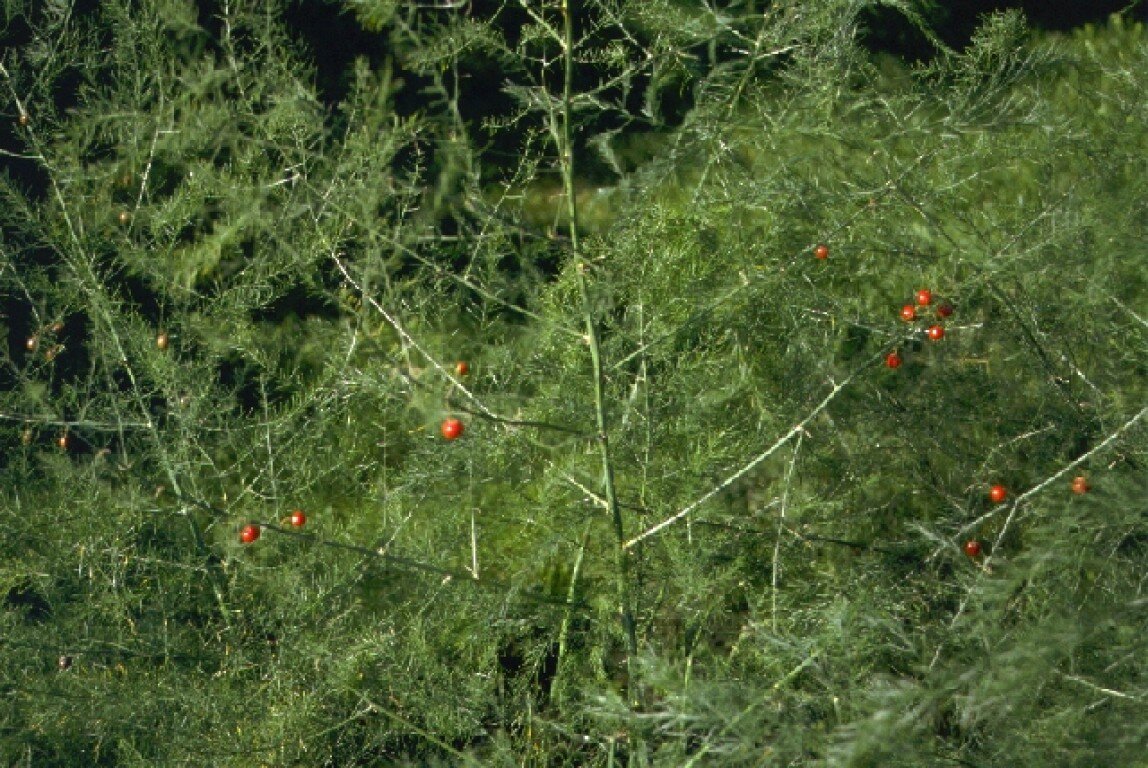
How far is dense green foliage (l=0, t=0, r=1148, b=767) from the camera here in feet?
4.63

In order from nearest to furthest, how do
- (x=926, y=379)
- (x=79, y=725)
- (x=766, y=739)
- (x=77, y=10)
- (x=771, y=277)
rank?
(x=766, y=739) → (x=771, y=277) → (x=79, y=725) → (x=926, y=379) → (x=77, y=10)

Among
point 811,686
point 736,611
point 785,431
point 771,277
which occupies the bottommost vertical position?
point 736,611

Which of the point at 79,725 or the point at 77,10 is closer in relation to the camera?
the point at 79,725

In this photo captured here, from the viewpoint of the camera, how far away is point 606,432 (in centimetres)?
147

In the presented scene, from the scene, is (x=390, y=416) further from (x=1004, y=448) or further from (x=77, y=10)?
(x=77, y=10)

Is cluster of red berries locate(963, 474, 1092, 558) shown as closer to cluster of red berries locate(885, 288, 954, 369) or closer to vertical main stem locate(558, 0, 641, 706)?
cluster of red berries locate(885, 288, 954, 369)

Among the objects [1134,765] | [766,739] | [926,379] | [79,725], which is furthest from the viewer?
[926,379]

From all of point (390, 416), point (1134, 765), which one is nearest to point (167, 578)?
point (390, 416)

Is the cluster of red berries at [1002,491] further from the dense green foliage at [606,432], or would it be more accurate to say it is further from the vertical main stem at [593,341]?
the vertical main stem at [593,341]

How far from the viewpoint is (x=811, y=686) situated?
1531 millimetres

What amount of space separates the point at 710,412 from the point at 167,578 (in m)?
0.74

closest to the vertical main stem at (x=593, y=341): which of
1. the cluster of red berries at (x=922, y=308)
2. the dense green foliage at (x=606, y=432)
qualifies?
the dense green foliage at (x=606, y=432)

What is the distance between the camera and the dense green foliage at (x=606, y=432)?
1.41 meters

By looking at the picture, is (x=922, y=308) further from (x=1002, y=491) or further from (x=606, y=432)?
(x=606, y=432)
